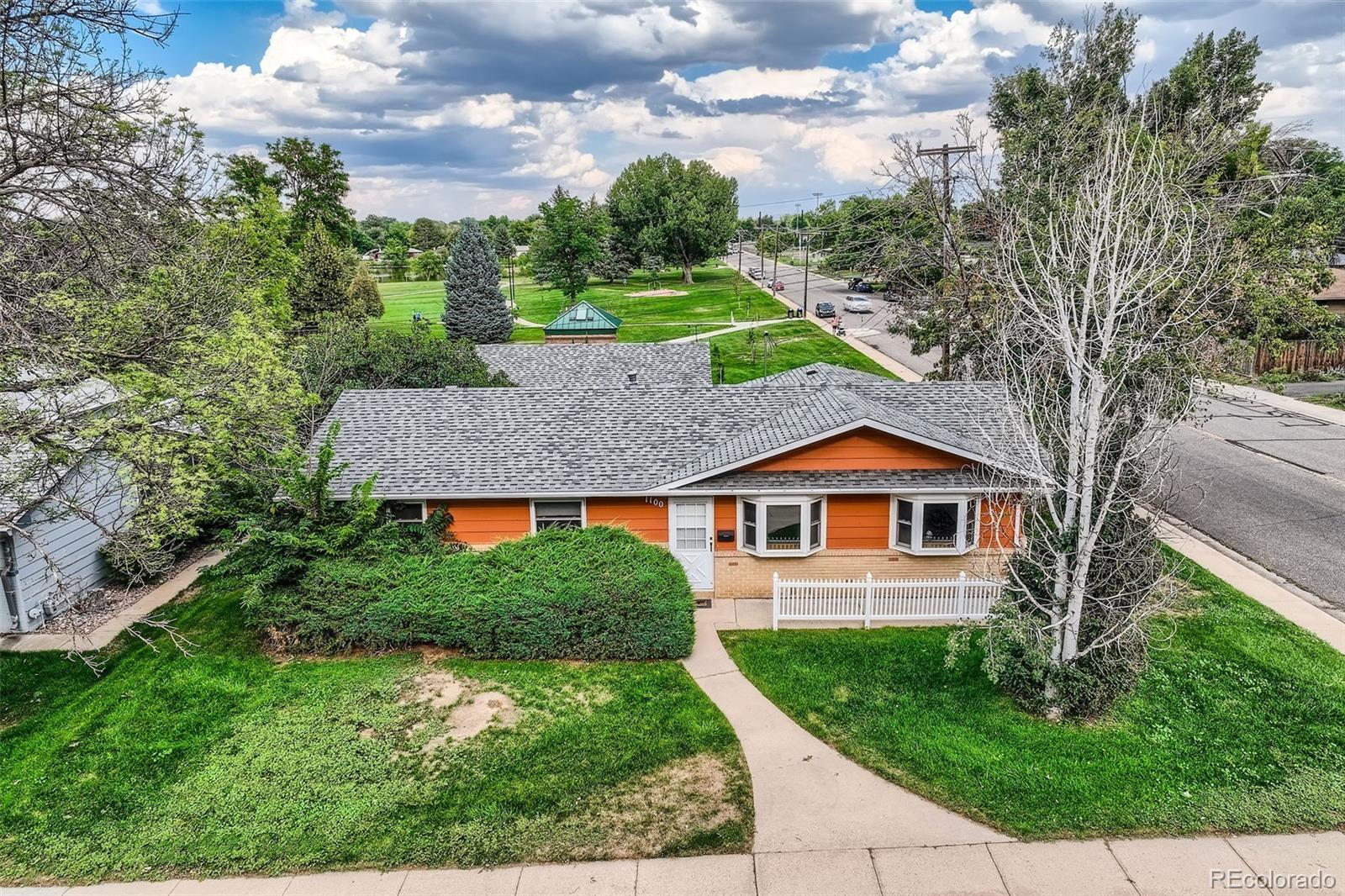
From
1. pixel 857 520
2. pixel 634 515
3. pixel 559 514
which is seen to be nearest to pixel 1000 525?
pixel 857 520

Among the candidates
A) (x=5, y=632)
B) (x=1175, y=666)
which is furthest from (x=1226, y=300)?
(x=5, y=632)

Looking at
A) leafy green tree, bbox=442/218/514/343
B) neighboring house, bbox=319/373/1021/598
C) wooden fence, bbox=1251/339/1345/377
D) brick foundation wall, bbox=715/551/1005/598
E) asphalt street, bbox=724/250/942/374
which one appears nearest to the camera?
neighboring house, bbox=319/373/1021/598

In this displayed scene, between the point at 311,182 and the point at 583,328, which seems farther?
the point at 311,182

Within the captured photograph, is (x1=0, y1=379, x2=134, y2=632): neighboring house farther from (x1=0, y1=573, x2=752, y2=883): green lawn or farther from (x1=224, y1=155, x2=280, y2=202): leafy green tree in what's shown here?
(x1=224, y1=155, x2=280, y2=202): leafy green tree

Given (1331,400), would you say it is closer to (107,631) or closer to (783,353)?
(783,353)

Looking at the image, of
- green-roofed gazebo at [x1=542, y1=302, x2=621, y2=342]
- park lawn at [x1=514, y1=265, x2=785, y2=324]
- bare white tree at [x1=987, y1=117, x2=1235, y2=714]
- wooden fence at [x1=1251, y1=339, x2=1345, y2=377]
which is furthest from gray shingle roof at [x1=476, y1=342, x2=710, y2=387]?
wooden fence at [x1=1251, y1=339, x2=1345, y2=377]

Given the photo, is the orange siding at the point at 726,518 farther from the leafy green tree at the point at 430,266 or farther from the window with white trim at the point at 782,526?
the leafy green tree at the point at 430,266
